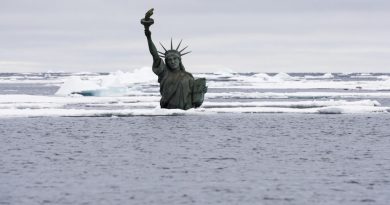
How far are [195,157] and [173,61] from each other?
48.4 feet

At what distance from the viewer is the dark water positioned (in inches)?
706

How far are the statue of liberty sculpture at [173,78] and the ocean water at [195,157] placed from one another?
917mm

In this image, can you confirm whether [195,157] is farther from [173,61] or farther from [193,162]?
[173,61]

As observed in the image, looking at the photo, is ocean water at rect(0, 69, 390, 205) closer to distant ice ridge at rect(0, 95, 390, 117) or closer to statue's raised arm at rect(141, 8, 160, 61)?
distant ice ridge at rect(0, 95, 390, 117)

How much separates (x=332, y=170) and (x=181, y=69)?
1873 cm

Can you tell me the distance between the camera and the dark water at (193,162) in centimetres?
1792

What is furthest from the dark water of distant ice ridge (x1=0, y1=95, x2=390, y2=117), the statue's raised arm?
the statue's raised arm

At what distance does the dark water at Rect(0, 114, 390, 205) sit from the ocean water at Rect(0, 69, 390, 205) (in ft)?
0.09

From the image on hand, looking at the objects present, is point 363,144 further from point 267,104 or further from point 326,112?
point 267,104

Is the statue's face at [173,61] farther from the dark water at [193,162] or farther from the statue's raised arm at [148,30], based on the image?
the dark water at [193,162]

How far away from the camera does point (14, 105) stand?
47.2 metres

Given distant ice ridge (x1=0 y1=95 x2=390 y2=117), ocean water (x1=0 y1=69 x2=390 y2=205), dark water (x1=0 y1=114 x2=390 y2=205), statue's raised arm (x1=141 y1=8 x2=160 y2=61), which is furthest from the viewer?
distant ice ridge (x1=0 y1=95 x2=390 y2=117)

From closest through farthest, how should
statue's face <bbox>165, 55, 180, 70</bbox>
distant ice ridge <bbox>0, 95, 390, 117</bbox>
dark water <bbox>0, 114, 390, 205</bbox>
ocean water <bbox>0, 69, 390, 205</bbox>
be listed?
dark water <bbox>0, 114, 390, 205</bbox> < ocean water <bbox>0, 69, 390, 205</bbox> < statue's face <bbox>165, 55, 180, 70</bbox> < distant ice ridge <bbox>0, 95, 390, 117</bbox>

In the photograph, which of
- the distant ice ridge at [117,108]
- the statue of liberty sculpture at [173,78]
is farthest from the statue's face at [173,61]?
the distant ice ridge at [117,108]
